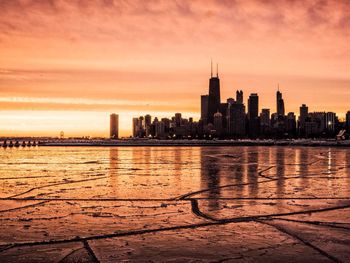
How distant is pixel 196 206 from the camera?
9641 millimetres

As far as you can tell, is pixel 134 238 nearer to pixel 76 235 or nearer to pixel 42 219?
pixel 76 235

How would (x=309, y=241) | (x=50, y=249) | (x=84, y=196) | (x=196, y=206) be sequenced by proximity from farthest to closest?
(x=84, y=196) < (x=196, y=206) < (x=309, y=241) < (x=50, y=249)

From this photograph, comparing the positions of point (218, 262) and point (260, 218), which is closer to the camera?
point (218, 262)

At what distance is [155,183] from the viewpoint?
1429 centimetres

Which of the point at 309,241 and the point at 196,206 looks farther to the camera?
the point at 196,206

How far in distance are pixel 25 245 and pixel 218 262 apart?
2.99 metres

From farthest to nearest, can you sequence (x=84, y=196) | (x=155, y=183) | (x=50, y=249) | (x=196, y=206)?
(x=155, y=183) < (x=84, y=196) < (x=196, y=206) < (x=50, y=249)

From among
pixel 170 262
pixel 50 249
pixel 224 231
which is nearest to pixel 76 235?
pixel 50 249

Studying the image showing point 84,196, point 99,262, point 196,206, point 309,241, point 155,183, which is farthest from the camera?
point 155,183

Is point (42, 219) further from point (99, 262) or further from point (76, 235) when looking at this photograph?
point (99, 262)

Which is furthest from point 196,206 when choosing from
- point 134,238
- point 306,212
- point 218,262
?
point 218,262

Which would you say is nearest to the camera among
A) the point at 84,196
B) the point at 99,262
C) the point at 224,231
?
the point at 99,262

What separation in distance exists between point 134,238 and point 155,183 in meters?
7.53

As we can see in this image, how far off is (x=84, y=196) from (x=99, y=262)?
599cm
